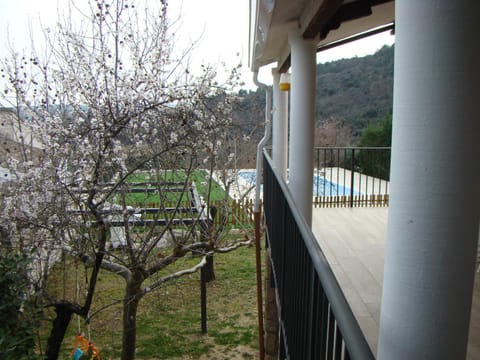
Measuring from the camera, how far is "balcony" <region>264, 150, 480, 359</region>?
1.00m

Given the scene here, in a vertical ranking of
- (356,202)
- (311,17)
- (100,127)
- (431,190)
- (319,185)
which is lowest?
(319,185)

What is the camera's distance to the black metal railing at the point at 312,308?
2.93ft

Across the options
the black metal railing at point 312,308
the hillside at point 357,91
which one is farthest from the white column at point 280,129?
the hillside at point 357,91

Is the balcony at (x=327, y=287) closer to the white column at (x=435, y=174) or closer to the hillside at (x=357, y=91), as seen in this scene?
the white column at (x=435, y=174)

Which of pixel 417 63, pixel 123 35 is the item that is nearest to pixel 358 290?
pixel 417 63

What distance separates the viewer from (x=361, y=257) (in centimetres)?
430

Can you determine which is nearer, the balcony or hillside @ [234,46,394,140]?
the balcony

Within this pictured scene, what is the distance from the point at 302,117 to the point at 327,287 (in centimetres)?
234

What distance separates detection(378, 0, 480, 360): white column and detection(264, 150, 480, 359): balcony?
6.1 inches

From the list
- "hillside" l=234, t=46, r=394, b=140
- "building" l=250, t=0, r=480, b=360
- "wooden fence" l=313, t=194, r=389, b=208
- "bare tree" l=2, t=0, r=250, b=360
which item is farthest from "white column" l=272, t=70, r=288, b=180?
"hillside" l=234, t=46, r=394, b=140

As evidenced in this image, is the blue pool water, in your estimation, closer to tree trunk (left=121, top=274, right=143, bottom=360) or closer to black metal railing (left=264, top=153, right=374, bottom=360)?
tree trunk (left=121, top=274, right=143, bottom=360)

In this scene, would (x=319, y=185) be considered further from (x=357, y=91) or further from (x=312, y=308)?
(x=312, y=308)

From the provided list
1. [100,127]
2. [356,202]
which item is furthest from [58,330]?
[356,202]

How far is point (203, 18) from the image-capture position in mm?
5734
